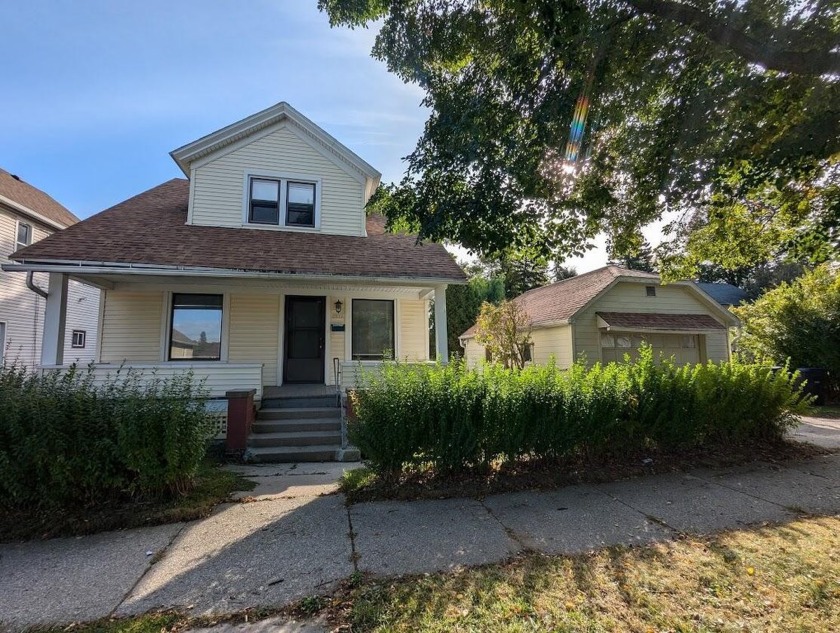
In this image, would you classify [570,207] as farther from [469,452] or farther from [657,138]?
[469,452]

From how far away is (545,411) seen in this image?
16.7 ft

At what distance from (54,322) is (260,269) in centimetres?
371

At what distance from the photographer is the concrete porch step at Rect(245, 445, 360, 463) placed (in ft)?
22.3

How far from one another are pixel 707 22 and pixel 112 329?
11.8 meters

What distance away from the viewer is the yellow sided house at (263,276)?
7.73 meters

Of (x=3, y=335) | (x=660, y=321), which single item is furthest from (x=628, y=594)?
(x=3, y=335)

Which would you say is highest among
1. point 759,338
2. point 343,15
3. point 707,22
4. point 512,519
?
point 343,15

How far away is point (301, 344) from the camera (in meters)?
10.2

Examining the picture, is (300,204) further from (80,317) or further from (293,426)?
(80,317)

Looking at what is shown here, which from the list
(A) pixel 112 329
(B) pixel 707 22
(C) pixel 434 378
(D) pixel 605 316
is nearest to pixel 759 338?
(D) pixel 605 316

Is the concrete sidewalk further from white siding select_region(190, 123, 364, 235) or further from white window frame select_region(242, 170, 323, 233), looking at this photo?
white siding select_region(190, 123, 364, 235)

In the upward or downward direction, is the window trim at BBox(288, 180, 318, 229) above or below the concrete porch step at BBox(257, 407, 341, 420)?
above

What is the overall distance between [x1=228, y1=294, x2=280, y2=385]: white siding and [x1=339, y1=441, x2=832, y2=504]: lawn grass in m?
5.26

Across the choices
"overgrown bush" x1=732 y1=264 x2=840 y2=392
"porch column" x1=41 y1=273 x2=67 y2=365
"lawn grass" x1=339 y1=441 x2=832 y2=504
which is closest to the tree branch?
"lawn grass" x1=339 y1=441 x2=832 y2=504
